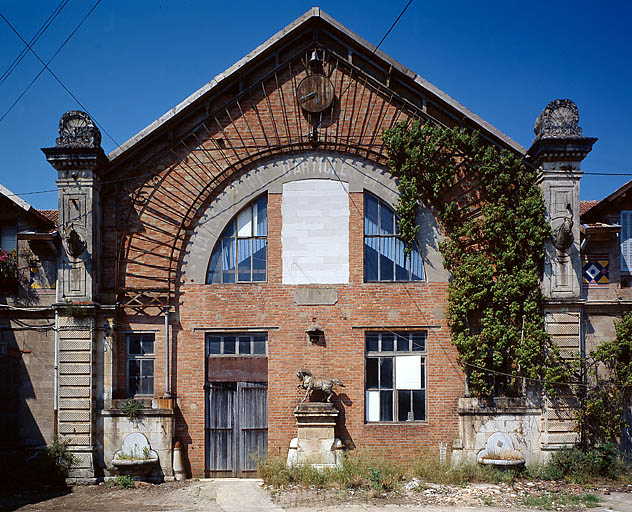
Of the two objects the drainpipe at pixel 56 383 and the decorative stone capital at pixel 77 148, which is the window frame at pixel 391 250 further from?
the drainpipe at pixel 56 383

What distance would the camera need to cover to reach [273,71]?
14852 millimetres

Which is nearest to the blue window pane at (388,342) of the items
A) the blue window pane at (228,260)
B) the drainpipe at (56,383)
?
the blue window pane at (228,260)

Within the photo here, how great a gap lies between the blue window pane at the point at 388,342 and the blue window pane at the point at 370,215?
2558mm

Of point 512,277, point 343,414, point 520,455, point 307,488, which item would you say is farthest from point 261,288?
point 520,455

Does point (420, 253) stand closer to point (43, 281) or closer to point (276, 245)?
point (276, 245)

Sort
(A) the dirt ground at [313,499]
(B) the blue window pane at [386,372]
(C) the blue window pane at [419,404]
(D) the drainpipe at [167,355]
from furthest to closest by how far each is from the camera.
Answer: (B) the blue window pane at [386,372]
(C) the blue window pane at [419,404]
(D) the drainpipe at [167,355]
(A) the dirt ground at [313,499]

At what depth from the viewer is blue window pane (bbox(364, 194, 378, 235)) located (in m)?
14.7

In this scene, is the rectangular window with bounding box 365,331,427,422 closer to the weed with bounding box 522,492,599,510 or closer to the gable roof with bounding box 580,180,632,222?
the weed with bounding box 522,492,599,510

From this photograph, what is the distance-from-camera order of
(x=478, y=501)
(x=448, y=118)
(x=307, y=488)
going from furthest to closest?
(x=448, y=118)
(x=307, y=488)
(x=478, y=501)

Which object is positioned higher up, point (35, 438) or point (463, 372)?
point (463, 372)

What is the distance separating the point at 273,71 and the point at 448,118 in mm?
4587

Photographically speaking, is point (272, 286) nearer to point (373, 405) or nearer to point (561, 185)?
point (373, 405)

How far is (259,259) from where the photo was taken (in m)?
14.7

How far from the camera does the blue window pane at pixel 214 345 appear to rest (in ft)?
47.6
